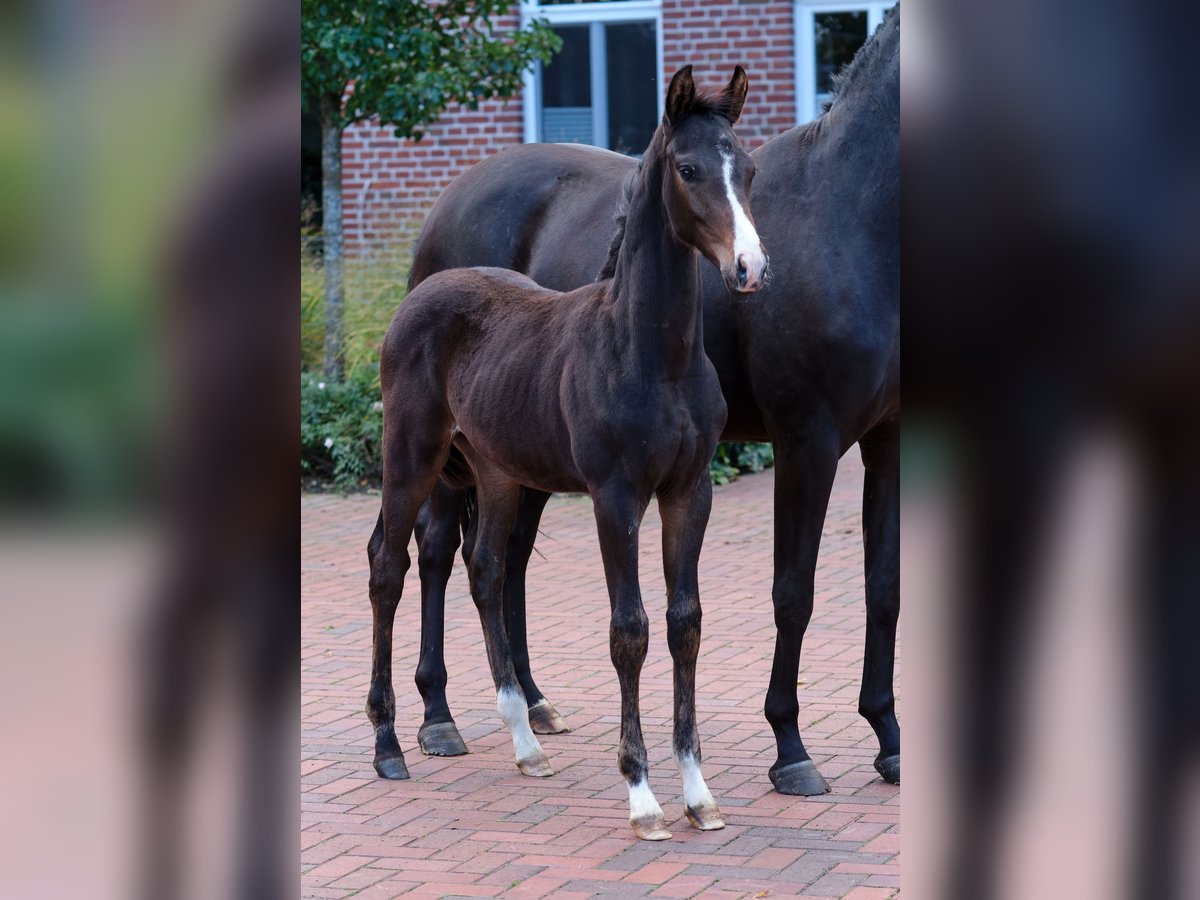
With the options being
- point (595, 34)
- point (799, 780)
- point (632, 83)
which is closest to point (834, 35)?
point (632, 83)

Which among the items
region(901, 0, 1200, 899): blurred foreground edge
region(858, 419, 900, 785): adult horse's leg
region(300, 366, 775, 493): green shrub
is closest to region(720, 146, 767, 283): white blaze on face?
region(858, 419, 900, 785): adult horse's leg

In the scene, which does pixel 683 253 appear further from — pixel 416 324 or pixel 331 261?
pixel 331 261

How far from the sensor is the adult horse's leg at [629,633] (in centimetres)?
450

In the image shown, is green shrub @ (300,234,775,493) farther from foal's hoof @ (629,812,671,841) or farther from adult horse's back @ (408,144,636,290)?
foal's hoof @ (629,812,671,841)

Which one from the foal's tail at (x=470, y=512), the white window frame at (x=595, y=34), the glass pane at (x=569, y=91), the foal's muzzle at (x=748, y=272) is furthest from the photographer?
the glass pane at (x=569, y=91)

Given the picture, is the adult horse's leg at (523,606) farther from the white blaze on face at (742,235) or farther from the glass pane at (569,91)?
the glass pane at (569,91)

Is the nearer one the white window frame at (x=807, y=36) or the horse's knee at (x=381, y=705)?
the horse's knee at (x=381, y=705)

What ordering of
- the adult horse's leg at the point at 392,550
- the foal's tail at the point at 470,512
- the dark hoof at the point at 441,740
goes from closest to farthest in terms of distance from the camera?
the adult horse's leg at the point at 392,550, the dark hoof at the point at 441,740, the foal's tail at the point at 470,512

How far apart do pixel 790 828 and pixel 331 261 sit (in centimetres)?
852

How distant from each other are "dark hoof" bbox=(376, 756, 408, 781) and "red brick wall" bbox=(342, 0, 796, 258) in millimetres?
7973

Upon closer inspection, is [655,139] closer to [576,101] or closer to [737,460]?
[737,460]

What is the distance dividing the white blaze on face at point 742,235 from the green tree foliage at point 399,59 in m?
6.72

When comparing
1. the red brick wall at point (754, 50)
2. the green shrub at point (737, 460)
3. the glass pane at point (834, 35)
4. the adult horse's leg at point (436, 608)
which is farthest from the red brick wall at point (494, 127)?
the adult horse's leg at point (436, 608)

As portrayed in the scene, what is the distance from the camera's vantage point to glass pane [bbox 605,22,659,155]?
1391cm
